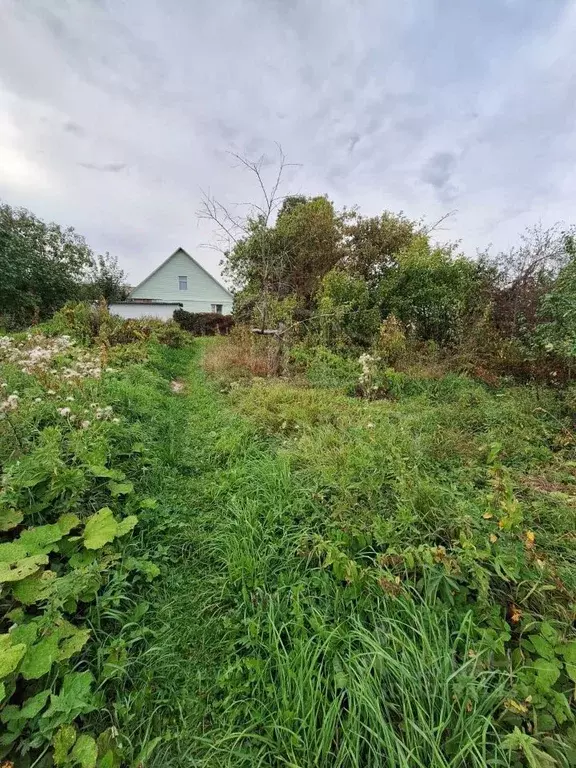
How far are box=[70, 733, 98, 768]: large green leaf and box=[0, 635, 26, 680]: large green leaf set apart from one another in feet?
1.34

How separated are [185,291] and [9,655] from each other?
2836 cm

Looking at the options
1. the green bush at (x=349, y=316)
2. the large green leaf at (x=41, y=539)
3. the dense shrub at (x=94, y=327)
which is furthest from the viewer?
the dense shrub at (x=94, y=327)

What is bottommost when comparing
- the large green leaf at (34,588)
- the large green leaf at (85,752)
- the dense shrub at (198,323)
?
the large green leaf at (85,752)

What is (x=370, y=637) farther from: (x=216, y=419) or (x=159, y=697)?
(x=216, y=419)

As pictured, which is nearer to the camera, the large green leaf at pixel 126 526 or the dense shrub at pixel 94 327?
the large green leaf at pixel 126 526

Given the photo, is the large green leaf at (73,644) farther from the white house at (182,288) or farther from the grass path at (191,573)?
the white house at (182,288)

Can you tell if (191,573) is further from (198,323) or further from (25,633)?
(198,323)

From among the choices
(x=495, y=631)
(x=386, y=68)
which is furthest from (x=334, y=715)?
(x=386, y=68)

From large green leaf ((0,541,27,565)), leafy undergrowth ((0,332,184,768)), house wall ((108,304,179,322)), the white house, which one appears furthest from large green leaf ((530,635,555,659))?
the white house

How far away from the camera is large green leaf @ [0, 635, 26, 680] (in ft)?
4.34

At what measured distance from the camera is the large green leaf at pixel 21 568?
5.40 ft

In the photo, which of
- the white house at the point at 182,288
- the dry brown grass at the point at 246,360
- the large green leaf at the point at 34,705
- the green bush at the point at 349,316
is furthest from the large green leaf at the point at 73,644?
the white house at the point at 182,288

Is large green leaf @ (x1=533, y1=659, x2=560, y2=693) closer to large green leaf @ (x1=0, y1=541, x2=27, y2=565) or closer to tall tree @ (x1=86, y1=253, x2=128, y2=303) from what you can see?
large green leaf @ (x1=0, y1=541, x2=27, y2=565)

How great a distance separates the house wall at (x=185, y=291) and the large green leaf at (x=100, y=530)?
1060 inches
